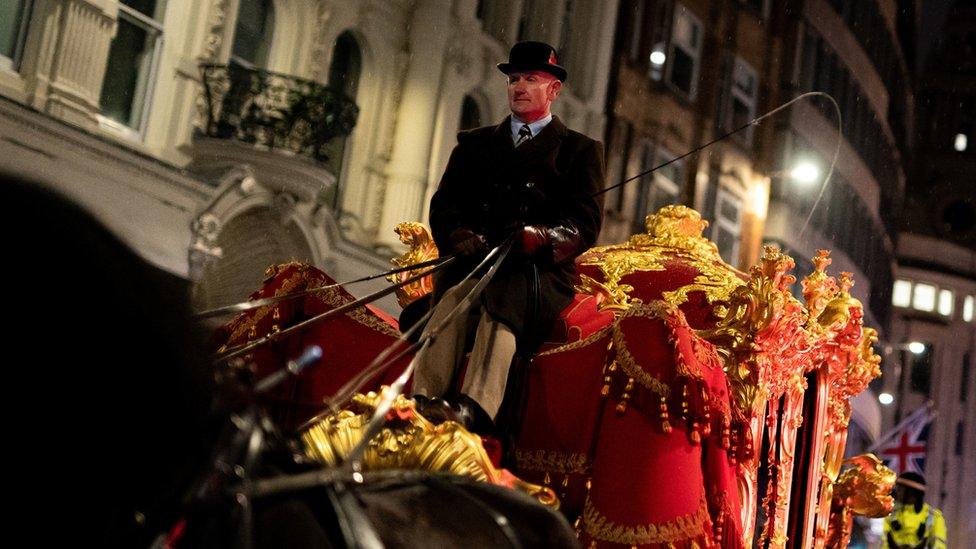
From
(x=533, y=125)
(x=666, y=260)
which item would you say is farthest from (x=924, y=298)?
(x=533, y=125)

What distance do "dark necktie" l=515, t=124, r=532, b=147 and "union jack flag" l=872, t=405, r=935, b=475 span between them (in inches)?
793

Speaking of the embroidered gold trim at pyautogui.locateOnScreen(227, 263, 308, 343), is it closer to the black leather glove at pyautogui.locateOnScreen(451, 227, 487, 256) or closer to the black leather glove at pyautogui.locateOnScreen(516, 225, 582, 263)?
the black leather glove at pyautogui.locateOnScreen(451, 227, 487, 256)

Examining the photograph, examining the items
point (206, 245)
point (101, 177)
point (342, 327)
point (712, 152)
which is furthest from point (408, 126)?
point (342, 327)

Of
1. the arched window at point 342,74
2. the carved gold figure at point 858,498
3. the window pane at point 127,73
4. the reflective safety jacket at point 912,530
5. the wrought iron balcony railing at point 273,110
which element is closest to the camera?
the carved gold figure at point 858,498

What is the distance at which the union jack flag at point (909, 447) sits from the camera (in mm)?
25531

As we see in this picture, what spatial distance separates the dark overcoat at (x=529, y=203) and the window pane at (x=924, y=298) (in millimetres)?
52731

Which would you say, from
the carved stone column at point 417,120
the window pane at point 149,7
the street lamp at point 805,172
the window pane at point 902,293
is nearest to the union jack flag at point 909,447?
the street lamp at point 805,172

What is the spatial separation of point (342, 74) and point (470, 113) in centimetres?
302

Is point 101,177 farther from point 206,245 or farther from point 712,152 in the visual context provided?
point 712,152

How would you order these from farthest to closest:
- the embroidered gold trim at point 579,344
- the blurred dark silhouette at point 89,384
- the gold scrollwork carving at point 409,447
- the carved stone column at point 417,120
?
the carved stone column at point 417,120
the embroidered gold trim at point 579,344
the gold scrollwork carving at point 409,447
the blurred dark silhouette at point 89,384

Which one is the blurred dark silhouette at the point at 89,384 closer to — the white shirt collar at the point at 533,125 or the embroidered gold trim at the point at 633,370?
the embroidered gold trim at the point at 633,370

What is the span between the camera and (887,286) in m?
47.1

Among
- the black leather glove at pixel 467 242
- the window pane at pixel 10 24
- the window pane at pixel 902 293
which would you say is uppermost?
the window pane at pixel 902 293

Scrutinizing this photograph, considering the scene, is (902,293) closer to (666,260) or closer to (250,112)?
(250,112)
